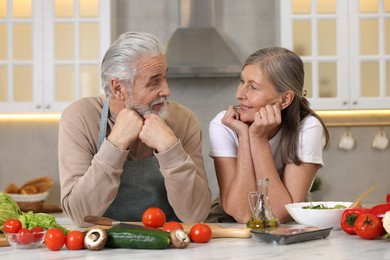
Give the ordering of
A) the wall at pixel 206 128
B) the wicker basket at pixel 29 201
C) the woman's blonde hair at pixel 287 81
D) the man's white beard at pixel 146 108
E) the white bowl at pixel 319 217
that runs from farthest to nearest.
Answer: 1. the wall at pixel 206 128
2. the wicker basket at pixel 29 201
3. the woman's blonde hair at pixel 287 81
4. the man's white beard at pixel 146 108
5. the white bowl at pixel 319 217

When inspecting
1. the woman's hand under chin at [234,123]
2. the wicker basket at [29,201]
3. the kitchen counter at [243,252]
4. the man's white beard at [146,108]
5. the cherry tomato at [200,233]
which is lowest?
the wicker basket at [29,201]

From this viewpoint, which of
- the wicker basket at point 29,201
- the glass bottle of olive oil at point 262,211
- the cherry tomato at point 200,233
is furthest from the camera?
the wicker basket at point 29,201

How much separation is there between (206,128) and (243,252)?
318 cm

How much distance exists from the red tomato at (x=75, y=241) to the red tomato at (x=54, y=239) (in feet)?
0.05

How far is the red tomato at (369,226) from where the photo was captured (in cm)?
219

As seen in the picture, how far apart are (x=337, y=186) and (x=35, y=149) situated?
2084 mm

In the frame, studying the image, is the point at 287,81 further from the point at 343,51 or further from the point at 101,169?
the point at 343,51

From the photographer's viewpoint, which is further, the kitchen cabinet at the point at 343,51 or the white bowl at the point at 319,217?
the kitchen cabinet at the point at 343,51

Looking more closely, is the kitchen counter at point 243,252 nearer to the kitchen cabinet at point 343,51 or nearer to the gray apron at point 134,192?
the gray apron at point 134,192

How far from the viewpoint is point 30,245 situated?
6.83 feet

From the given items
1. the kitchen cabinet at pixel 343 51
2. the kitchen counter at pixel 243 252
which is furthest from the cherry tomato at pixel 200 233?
the kitchen cabinet at pixel 343 51

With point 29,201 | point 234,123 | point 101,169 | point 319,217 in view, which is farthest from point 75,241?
point 29,201

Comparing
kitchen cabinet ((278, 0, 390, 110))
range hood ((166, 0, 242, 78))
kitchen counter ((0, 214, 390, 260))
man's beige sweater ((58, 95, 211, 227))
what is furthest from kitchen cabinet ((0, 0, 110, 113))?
kitchen counter ((0, 214, 390, 260))

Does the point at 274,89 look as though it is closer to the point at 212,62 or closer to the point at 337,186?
the point at 212,62
